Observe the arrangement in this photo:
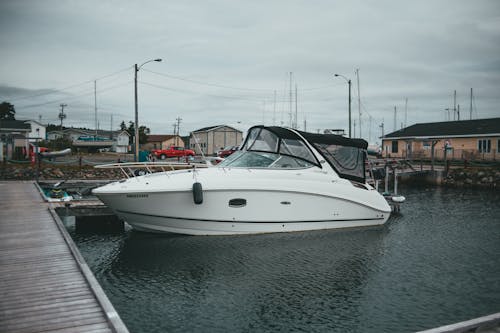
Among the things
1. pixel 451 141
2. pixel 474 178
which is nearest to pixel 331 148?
pixel 474 178

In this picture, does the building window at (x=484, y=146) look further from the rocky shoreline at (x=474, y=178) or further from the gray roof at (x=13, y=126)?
the gray roof at (x=13, y=126)

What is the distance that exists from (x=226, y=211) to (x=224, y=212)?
7cm

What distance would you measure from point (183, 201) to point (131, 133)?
70.0 metres

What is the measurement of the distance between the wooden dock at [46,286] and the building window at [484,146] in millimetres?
38548

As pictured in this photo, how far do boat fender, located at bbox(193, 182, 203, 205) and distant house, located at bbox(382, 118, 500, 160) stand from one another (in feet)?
89.8

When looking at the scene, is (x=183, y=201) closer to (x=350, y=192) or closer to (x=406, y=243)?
(x=350, y=192)

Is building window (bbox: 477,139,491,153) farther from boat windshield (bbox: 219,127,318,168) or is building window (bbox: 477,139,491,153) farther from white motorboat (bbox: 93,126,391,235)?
boat windshield (bbox: 219,127,318,168)

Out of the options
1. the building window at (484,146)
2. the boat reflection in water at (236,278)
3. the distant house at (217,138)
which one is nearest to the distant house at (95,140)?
the distant house at (217,138)

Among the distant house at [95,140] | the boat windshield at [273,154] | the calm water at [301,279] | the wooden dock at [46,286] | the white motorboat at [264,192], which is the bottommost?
the calm water at [301,279]

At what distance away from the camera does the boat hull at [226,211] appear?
37.6 ft

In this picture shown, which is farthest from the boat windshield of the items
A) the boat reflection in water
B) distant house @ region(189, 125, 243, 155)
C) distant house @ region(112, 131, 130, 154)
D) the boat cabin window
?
distant house @ region(112, 131, 130, 154)

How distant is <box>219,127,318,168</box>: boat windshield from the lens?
12883 millimetres

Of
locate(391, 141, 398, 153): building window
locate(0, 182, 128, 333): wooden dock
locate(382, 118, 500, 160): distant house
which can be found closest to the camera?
locate(0, 182, 128, 333): wooden dock

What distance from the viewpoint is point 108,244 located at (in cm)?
1198
